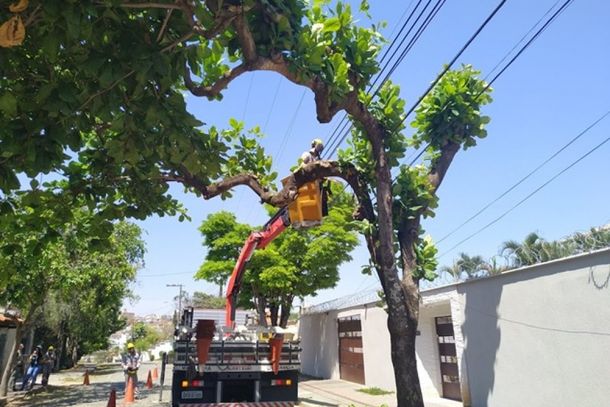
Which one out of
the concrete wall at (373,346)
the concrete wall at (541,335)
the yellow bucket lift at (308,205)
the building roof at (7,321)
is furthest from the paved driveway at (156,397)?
the yellow bucket lift at (308,205)

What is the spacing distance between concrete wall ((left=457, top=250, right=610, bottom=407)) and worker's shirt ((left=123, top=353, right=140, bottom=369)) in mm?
10274

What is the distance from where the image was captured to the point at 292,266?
72.2 ft

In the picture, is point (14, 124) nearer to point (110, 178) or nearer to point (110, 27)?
point (110, 27)

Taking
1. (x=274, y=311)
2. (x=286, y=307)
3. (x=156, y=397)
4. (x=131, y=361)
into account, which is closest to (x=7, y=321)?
(x=131, y=361)

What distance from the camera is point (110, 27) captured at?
3578mm

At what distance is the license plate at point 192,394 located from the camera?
28.5 feet

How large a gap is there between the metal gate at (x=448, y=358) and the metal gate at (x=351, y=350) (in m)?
5.26

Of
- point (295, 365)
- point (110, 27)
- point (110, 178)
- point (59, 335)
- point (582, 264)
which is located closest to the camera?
point (110, 27)

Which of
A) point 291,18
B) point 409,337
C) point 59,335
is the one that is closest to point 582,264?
point 409,337

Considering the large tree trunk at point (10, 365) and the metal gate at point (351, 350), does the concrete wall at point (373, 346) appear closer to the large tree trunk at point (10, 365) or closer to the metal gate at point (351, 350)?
the metal gate at point (351, 350)

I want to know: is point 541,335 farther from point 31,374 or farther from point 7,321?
point 7,321

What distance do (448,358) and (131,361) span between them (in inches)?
396

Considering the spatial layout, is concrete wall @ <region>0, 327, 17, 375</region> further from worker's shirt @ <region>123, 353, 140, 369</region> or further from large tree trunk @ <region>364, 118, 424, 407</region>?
large tree trunk @ <region>364, 118, 424, 407</region>

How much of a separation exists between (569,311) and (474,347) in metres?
3.20
